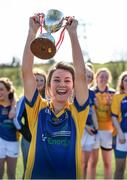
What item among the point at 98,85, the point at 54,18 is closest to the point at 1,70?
the point at 98,85

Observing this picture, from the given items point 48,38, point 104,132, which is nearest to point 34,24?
point 48,38

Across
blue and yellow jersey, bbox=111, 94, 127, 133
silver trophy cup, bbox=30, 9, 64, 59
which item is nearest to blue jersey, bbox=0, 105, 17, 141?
blue and yellow jersey, bbox=111, 94, 127, 133

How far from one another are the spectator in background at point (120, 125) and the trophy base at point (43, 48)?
111 inches

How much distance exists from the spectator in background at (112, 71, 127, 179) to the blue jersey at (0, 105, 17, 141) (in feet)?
4.34

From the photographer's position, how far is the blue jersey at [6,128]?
17.1 ft

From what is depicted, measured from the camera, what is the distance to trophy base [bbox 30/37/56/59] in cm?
274

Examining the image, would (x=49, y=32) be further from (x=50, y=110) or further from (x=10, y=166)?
(x=10, y=166)

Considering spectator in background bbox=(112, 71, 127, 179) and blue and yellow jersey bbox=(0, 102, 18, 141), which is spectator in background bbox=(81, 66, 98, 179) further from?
blue and yellow jersey bbox=(0, 102, 18, 141)

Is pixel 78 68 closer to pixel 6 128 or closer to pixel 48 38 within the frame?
pixel 48 38

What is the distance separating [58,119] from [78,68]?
353 mm

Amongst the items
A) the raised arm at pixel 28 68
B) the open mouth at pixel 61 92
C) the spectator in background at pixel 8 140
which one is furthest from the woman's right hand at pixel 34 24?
the spectator in background at pixel 8 140

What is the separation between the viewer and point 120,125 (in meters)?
5.50

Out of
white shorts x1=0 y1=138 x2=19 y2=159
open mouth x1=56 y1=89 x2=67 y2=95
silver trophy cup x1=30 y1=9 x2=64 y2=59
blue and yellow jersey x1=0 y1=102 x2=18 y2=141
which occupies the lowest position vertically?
white shorts x1=0 y1=138 x2=19 y2=159

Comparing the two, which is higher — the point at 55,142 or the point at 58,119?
the point at 58,119
